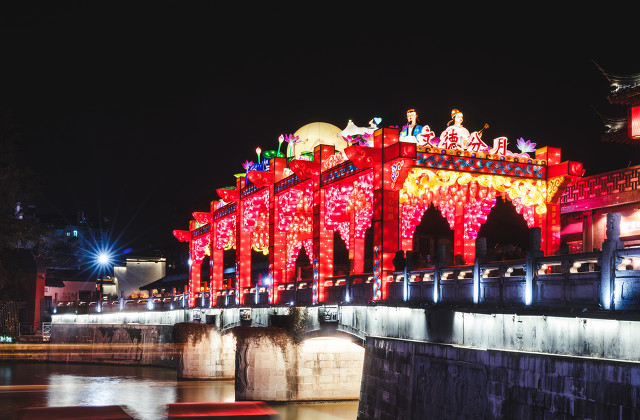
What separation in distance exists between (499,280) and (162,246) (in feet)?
230

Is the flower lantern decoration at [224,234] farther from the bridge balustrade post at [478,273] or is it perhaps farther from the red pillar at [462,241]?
the bridge balustrade post at [478,273]

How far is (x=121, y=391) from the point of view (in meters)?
37.4

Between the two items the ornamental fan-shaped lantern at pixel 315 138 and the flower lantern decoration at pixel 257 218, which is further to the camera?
the flower lantern decoration at pixel 257 218

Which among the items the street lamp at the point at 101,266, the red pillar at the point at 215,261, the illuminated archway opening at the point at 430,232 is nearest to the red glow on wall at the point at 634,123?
the illuminated archway opening at the point at 430,232

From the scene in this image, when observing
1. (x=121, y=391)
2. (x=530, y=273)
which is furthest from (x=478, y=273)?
(x=121, y=391)

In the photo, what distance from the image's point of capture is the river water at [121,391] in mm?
28808

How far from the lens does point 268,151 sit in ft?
111

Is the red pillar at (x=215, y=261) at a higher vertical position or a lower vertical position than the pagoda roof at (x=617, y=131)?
lower

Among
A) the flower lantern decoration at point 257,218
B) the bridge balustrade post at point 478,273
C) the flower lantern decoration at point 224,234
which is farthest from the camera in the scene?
the flower lantern decoration at point 224,234

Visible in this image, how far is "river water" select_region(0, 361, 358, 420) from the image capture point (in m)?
28.8

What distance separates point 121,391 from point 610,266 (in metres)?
29.4

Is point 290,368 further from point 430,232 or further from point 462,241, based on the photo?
point 430,232

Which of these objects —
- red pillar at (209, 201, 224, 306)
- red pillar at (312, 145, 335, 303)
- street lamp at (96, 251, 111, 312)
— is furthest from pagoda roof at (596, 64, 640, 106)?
street lamp at (96, 251, 111, 312)

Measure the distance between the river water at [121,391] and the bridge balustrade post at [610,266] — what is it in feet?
50.8
